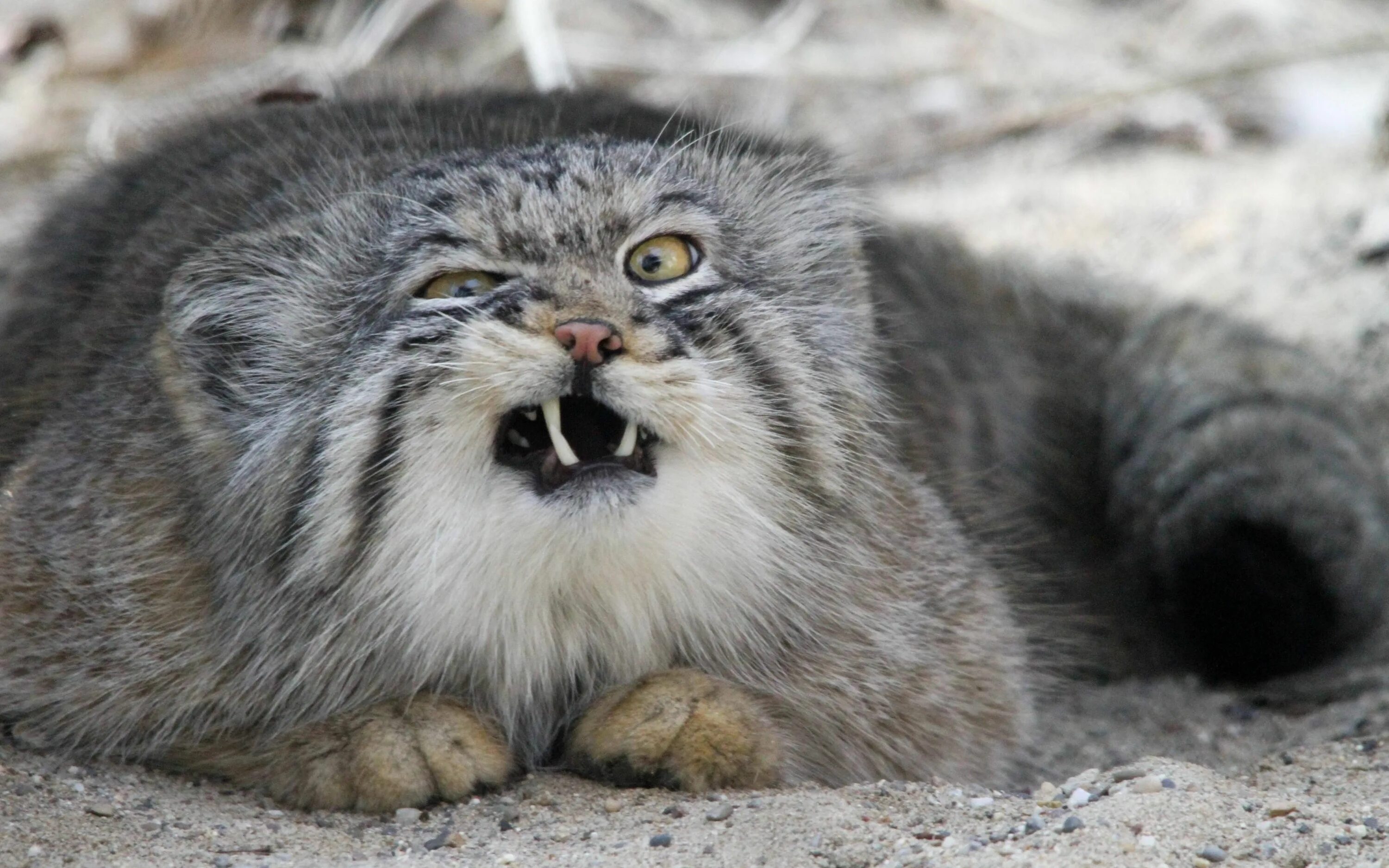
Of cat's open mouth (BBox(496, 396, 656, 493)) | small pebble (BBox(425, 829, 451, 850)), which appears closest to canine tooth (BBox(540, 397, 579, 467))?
cat's open mouth (BBox(496, 396, 656, 493))

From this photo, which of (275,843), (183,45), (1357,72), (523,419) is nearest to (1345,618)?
(523,419)

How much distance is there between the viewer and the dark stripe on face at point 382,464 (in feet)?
11.3

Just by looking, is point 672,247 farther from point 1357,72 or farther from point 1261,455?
point 1357,72

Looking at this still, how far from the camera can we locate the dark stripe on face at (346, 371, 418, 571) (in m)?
3.45

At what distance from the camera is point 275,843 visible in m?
3.45

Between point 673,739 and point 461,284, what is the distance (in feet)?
3.65

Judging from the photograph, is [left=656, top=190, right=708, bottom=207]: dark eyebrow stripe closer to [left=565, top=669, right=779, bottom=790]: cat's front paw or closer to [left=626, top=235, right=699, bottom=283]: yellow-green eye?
[left=626, top=235, right=699, bottom=283]: yellow-green eye

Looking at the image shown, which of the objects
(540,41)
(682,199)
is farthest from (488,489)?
(540,41)

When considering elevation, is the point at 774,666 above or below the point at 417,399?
below

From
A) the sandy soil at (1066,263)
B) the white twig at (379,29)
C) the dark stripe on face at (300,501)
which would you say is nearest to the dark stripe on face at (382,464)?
the dark stripe on face at (300,501)

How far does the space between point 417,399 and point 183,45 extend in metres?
5.77

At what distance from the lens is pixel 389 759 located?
12.0 ft

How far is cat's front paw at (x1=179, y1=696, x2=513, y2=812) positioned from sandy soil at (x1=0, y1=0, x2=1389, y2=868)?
6cm

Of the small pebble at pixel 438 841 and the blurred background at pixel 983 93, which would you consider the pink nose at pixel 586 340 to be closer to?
the small pebble at pixel 438 841
